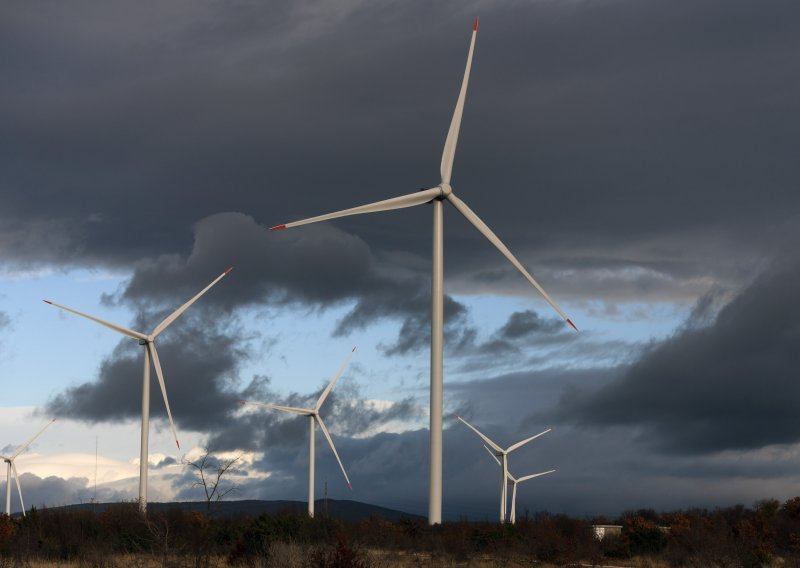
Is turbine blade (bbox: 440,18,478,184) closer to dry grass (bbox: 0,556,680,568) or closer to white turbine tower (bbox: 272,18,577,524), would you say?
white turbine tower (bbox: 272,18,577,524)

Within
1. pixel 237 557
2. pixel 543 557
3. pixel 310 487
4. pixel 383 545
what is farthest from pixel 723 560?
pixel 310 487

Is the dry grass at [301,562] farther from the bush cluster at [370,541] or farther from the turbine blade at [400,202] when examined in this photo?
the turbine blade at [400,202]

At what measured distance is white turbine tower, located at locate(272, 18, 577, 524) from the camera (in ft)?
185

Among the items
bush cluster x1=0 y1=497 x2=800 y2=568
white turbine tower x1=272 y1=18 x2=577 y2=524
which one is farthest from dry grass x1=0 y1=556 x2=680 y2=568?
white turbine tower x1=272 y1=18 x2=577 y2=524

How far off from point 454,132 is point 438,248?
10.2 m

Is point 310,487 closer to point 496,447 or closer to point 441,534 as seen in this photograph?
point 496,447

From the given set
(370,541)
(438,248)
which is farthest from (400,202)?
(370,541)

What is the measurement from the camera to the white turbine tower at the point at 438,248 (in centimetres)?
5653

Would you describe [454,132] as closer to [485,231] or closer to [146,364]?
[485,231]

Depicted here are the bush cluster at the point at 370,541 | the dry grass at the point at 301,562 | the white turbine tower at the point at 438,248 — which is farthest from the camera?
the white turbine tower at the point at 438,248

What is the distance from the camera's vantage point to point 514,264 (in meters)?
63.9

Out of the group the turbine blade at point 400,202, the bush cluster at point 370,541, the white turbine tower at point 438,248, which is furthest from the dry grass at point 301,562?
the turbine blade at point 400,202

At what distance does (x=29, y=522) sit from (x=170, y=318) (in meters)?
26.8

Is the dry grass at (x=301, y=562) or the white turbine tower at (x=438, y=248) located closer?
the dry grass at (x=301, y=562)
